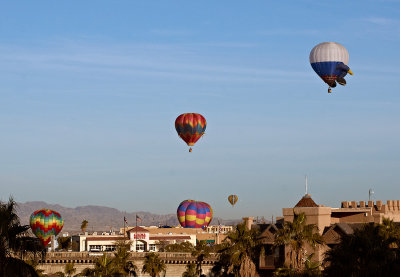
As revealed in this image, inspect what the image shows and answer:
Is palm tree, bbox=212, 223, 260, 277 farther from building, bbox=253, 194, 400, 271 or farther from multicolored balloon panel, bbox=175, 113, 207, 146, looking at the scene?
multicolored balloon panel, bbox=175, 113, 207, 146

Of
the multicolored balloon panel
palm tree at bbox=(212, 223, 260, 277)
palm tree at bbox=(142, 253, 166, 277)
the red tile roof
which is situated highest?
the multicolored balloon panel

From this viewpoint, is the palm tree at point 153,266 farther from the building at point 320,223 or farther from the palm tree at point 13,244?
the palm tree at point 13,244

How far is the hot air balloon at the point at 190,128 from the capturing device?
19675 centimetres

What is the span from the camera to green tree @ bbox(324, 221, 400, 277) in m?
56.4

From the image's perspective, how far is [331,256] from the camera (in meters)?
61.5

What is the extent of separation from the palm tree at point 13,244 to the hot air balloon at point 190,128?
159988 mm

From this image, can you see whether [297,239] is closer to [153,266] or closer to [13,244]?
[13,244]

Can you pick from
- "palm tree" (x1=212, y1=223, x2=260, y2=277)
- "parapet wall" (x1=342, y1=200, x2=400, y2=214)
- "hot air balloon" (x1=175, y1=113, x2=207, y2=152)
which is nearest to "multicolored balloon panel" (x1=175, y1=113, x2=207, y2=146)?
"hot air balloon" (x1=175, y1=113, x2=207, y2=152)

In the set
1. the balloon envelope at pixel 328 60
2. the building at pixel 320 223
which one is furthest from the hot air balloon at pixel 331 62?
the building at pixel 320 223

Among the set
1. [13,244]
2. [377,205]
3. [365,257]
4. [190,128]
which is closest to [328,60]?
[377,205]

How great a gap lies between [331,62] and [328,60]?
61 cm

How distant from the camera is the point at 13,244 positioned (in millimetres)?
35719

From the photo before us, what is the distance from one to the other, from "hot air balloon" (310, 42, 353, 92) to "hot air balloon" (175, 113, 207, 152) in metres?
60.5

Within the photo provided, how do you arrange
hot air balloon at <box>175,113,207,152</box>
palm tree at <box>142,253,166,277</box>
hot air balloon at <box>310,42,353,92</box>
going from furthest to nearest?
hot air balloon at <box>175,113,207,152</box>, hot air balloon at <box>310,42,353,92</box>, palm tree at <box>142,253,166,277</box>
